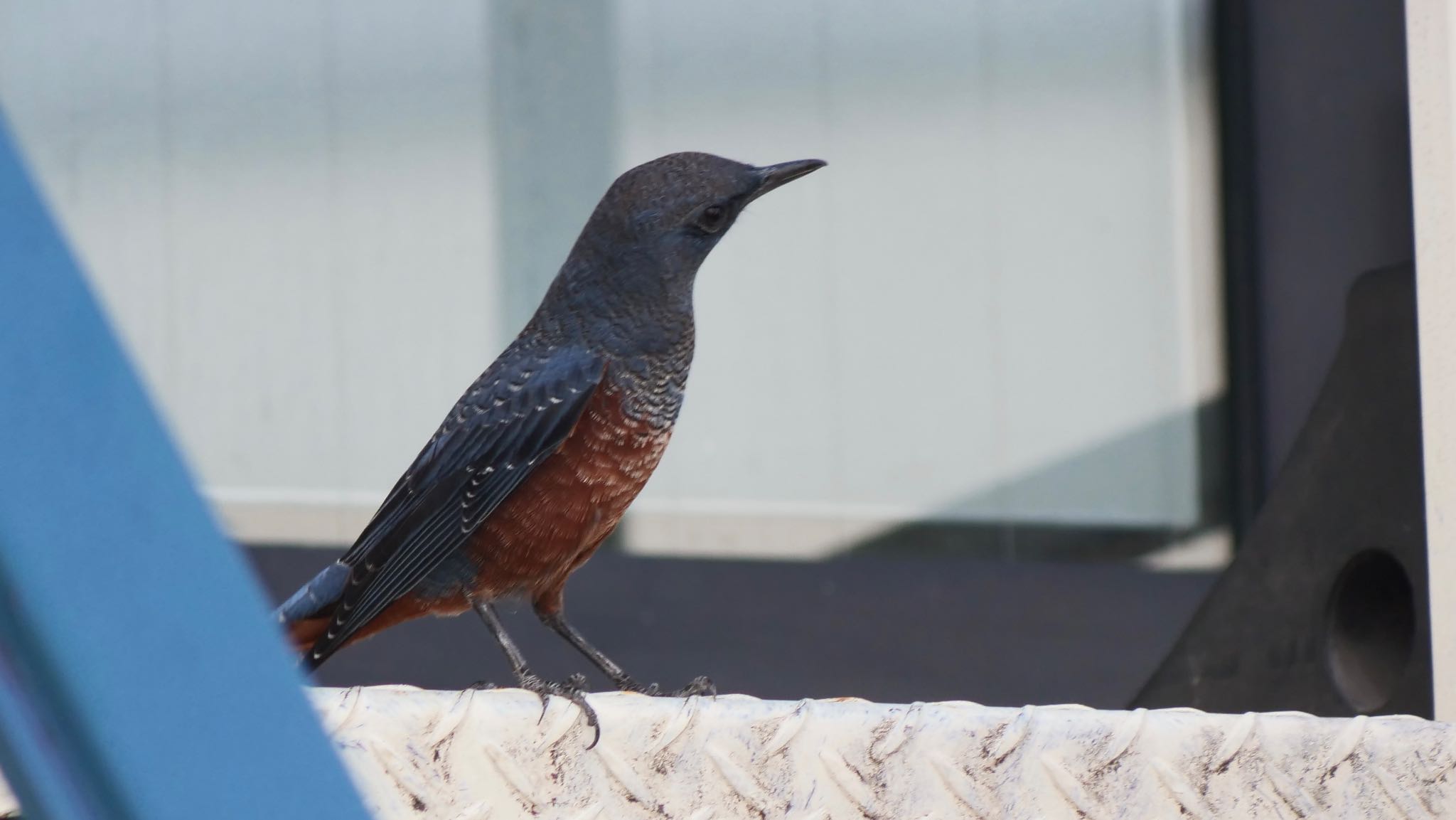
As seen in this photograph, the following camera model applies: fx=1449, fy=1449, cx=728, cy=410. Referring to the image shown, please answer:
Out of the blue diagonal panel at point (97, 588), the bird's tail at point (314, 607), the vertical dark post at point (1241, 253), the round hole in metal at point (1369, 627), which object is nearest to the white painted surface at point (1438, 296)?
the round hole in metal at point (1369, 627)

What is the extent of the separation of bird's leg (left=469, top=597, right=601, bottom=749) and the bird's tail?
0.71ft

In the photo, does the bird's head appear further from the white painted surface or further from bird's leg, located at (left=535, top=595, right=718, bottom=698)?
the white painted surface

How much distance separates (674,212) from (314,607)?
2.60 feet

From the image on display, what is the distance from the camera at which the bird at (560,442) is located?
6.63 feet

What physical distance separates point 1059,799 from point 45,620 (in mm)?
1010

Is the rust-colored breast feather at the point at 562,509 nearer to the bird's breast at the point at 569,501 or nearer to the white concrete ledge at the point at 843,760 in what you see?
the bird's breast at the point at 569,501

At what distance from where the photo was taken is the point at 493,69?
468 centimetres

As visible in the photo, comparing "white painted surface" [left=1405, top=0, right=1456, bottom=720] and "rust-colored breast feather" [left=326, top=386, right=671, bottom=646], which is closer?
"white painted surface" [left=1405, top=0, right=1456, bottom=720]

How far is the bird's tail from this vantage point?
211 cm

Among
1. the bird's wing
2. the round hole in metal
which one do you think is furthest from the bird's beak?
the round hole in metal

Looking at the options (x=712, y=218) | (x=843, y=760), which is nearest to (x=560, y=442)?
(x=712, y=218)

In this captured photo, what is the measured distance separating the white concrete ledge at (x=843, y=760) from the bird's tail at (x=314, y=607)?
0.88 m

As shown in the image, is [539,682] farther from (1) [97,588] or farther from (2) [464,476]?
(1) [97,588]

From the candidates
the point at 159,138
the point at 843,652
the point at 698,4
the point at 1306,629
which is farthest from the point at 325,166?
the point at 1306,629
